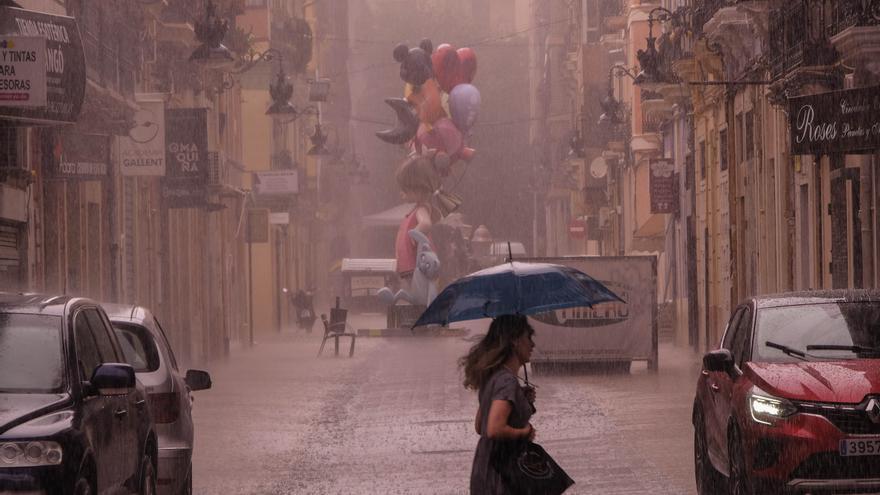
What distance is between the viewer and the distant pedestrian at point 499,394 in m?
7.78

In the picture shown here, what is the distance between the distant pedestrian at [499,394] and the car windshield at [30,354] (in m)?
2.45

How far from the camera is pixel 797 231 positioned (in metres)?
31.7

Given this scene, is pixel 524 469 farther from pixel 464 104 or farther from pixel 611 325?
pixel 464 104

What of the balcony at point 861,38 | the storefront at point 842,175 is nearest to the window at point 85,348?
the storefront at point 842,175

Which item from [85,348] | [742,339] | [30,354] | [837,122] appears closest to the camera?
[30,354]

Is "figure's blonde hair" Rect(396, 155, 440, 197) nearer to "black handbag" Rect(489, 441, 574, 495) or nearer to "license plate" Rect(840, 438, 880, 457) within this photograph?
"license plate" Rect(840, 438, 880, 457)

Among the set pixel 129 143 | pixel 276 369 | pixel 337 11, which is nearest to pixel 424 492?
pixel 129 143

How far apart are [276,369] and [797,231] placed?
35.2 ft

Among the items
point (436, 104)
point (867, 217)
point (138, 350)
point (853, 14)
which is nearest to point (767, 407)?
point (138, 350)

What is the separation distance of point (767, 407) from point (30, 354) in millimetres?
4287

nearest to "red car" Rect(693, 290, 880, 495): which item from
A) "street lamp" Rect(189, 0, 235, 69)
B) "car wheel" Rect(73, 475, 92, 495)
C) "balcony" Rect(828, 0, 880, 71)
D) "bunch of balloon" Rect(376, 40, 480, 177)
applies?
"car wheel" Rect(73, 475, 92, 495)

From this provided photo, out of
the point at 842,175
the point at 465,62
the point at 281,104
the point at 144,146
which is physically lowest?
→ the point at 842,175

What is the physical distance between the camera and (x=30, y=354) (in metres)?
9.75

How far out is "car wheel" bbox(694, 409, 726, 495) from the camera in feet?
43.7
